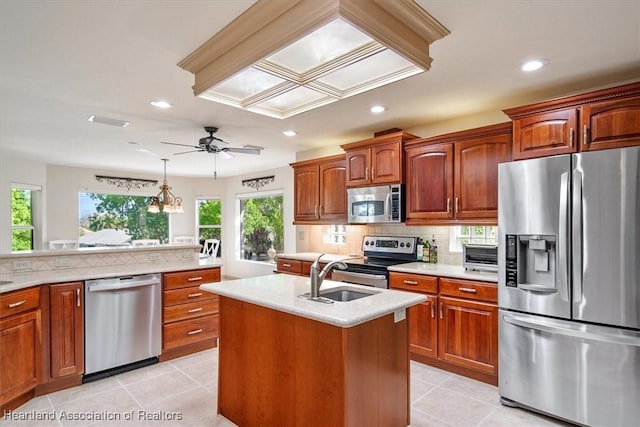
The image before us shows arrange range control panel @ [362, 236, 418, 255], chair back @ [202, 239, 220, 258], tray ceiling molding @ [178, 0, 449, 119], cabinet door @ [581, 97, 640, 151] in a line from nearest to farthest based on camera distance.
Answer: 1. tray ceiling molding @ [178, 0, 449, 119]
2. cabinet door @ [581, 97, 640, 151]
3. range control panel @ [362, 236, 418, 255]
4. chair back @ [202, 239, 220, 258]

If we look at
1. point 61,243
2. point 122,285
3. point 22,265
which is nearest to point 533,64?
point 122,285

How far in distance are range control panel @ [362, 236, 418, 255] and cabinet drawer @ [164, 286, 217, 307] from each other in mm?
1921

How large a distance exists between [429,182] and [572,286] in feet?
5.10

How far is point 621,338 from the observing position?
2.16 meters

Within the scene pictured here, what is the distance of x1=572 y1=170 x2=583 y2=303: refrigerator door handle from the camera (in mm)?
2318

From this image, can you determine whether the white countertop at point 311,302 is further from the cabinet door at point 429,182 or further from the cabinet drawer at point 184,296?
the cabinet door at point 429,182

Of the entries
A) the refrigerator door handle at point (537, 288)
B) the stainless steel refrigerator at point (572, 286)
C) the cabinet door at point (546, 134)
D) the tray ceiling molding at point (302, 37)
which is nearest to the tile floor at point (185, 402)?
the stainless steel refrigerator at point (572, 286)

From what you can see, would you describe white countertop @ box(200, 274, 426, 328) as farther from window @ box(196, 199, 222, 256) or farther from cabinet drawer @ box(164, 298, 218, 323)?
window @ box(196, 199, 222, 256)

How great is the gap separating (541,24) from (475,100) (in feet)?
4.05

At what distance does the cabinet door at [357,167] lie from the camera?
13.2ft

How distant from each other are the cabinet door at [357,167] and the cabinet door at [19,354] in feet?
10.4

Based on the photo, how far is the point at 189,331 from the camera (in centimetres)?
363

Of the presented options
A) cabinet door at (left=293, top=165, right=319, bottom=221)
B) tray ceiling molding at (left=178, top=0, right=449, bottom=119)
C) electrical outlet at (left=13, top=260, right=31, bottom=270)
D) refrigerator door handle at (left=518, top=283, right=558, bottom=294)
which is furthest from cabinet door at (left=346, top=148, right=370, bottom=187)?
electrical outlet at (left=13, top=260, right=31, bottom=270)

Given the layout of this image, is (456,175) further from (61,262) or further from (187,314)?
(61,262)
